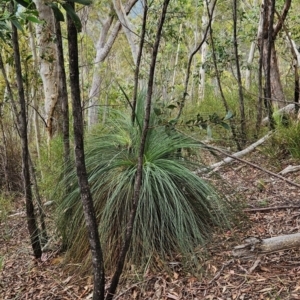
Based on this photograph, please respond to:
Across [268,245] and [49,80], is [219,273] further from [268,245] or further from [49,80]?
[49,80]

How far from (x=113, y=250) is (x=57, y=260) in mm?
602

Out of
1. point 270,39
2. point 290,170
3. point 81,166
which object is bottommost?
point 290,170

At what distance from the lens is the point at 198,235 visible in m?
2.29

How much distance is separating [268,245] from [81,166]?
1.10 meters

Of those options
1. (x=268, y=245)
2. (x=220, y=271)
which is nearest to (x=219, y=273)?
(x=220, y=271)

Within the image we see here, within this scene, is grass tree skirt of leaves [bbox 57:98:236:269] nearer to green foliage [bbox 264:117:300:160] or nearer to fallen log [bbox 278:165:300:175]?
fallen log [bbox 278:165:300:175]

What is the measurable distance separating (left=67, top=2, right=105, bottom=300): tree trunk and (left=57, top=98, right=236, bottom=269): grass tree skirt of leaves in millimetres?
509

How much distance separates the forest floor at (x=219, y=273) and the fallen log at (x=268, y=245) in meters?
0.09

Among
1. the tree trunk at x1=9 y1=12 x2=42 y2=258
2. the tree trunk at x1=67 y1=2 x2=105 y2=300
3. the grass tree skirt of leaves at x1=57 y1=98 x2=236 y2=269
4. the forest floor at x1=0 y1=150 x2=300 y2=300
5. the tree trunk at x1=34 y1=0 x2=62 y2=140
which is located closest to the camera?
the tree trunk at x1=67 y1=2 x2=105 y2=300

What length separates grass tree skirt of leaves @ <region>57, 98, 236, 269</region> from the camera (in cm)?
227

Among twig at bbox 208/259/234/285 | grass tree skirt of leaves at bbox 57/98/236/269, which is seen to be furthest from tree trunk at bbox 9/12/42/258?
twig at bbox 208/259/234/285

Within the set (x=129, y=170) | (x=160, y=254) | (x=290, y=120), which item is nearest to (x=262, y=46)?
(x=290, y=120)

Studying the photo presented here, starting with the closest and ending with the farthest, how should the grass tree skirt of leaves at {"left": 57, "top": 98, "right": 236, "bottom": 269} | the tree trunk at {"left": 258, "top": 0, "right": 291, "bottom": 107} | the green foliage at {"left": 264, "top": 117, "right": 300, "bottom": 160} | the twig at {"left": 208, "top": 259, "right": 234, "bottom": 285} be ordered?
the twig at {"left": 208, "top": 259, "right": 234, "bottom": 285} → the grass tree skirt of leaves at {"left": 57, "top": 98, "right": 236, "bottom": 269} → the green foliage at {"left": 264, "top": 117, "right": 300, "bottom": 160} → the tree trunk at {"left": 258, "top": 0, "right": 291, "bottom": 107}

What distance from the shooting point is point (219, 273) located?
210 centimetres
